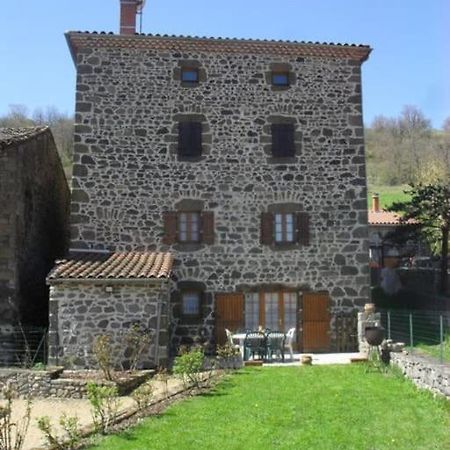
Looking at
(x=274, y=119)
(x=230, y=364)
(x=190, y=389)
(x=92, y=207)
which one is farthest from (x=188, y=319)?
(x=274, y=119)

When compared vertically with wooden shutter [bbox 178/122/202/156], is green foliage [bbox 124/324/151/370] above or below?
below

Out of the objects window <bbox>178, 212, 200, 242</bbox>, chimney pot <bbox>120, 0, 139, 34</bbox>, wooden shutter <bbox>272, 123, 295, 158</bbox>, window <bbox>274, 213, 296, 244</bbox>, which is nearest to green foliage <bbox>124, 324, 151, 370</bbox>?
window <bbox>178, 212, 200, 242</bbox>

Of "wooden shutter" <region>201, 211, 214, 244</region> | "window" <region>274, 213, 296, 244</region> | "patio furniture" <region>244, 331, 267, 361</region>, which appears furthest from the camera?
"window" <region>274, 213, 296, 244</region>

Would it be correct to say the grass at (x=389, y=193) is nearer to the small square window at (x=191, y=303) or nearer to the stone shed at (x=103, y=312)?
the small square window at (x=191, y=303)

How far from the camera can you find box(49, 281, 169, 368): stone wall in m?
14.6

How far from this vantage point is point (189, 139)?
59.2 feet

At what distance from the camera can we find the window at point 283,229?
1798 centimetres

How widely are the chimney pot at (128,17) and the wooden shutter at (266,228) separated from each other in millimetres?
7399

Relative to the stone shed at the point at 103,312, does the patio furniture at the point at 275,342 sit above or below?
below

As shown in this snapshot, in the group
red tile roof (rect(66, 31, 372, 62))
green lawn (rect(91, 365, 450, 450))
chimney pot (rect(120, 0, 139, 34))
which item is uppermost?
chimney pot (rect(120, 0, 139, 34))

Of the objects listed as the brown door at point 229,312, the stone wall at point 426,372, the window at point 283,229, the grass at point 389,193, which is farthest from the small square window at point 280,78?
the grass at point 389,193

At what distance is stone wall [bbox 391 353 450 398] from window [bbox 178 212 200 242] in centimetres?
725

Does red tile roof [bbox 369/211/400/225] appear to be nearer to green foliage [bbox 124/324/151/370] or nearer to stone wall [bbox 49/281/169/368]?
stone wall [bbox 49/281/169/368]

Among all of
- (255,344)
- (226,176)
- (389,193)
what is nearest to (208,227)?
(226,176)
